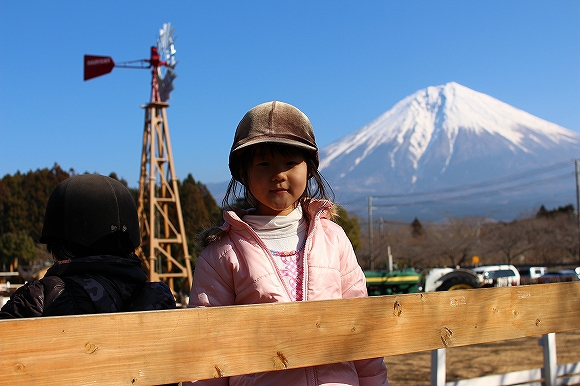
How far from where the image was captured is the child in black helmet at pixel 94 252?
5.90ft

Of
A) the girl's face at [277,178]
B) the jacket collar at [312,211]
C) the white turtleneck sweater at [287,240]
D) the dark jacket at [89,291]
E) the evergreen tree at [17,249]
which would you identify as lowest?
the evergreen tree at [17,249]

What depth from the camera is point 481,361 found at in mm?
8039

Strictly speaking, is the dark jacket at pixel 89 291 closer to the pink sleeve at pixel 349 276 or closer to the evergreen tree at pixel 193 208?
the pink sleeve at pixel 349 276

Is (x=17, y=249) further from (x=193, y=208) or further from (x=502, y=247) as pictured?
(x=502, y=247)

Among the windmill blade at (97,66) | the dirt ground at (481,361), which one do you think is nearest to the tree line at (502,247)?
the windmill blade at (97,66)

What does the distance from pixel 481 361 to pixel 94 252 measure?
7.15 metres

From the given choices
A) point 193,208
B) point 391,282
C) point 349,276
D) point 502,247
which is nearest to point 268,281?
point 349,276

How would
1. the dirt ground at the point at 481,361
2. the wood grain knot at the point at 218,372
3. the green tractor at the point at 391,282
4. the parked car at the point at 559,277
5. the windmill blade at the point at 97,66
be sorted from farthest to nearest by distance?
the windmill blade at the point at 97,66 < the parked car at the point at 559,277 < the green tractor at the point at 391,282 < the dirt ground at the point at 481,361 < the wood grain knot at the point at 218,372

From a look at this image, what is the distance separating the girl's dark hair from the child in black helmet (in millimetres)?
351

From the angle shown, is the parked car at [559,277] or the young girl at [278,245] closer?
the young girl at [278,245]

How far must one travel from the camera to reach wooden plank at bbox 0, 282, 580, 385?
4.26 ft

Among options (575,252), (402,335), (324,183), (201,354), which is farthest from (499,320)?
(575,252)

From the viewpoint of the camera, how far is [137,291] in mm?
1959

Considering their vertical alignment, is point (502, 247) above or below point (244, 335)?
below
